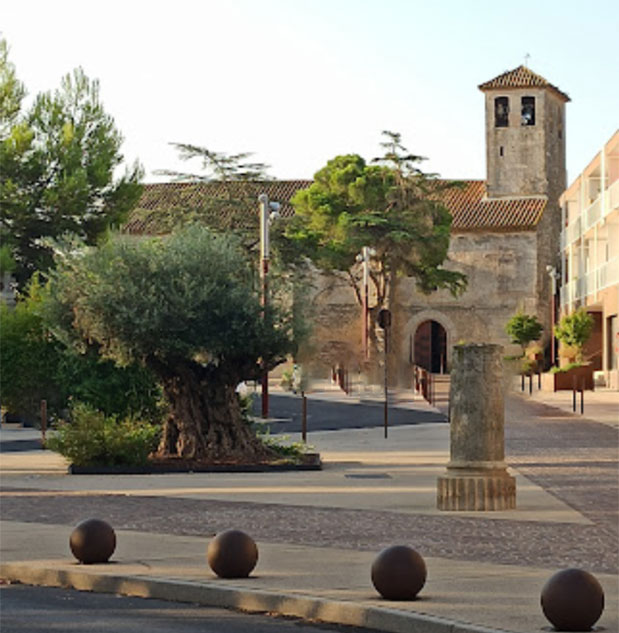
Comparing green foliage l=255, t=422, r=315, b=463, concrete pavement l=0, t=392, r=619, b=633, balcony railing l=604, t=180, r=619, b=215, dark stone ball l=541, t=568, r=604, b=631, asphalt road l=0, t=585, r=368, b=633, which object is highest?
balcony railing l=604, t=180, r=619, b=215

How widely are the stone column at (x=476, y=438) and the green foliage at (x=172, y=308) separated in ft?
21.0

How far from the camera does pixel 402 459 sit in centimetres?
2589

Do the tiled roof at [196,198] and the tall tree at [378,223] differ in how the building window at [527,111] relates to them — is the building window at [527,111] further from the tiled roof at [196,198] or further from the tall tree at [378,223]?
the tiled roof at [196,198]

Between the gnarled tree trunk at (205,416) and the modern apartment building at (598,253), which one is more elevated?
the modern apartment building at (598,253)

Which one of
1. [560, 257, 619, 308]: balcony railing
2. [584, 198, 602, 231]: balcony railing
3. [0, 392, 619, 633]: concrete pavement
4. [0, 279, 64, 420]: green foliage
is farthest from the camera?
[584, 198, 602, 231]: balcony railing

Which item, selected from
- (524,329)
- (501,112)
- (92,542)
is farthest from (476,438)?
(501,112)

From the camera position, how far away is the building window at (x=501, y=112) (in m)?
85.9

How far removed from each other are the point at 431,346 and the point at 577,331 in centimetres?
1904

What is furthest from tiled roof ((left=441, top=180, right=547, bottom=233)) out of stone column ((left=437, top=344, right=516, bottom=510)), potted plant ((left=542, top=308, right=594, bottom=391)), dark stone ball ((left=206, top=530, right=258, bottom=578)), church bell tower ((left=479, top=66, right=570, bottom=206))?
dark stone ball ((left=206, top=530, right=258, bottom=578))

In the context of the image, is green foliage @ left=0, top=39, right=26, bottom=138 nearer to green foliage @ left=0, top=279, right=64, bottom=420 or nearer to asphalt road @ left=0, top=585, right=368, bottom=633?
green foliage @ left=0, top=279, right=64, bottom=420

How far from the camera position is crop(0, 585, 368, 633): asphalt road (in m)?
9.72

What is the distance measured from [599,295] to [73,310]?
43.9 meters

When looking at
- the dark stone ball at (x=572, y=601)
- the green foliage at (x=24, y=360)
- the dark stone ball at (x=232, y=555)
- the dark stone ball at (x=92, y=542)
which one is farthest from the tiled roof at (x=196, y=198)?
the dark stone ball at (x=572, y=601)

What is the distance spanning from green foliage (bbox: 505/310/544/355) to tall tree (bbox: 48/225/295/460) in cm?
5290
